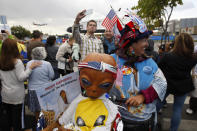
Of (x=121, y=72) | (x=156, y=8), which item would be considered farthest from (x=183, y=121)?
(x=156, y=8)

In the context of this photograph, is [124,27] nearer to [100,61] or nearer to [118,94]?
[100,61]

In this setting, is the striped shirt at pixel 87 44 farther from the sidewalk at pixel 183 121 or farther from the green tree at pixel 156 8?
the green tree at pixel 156 8

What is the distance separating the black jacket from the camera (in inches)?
93.0

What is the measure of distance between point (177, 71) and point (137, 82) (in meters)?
1.40

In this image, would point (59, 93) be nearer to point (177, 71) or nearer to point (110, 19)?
point (110, 19)

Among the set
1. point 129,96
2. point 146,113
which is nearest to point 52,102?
point 129,96

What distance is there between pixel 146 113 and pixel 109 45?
1.38 m

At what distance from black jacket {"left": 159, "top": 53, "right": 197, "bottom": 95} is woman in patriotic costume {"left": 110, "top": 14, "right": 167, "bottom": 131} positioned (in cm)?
122

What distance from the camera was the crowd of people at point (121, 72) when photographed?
1285 mm

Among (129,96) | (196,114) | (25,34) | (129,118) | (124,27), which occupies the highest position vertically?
(25,34)

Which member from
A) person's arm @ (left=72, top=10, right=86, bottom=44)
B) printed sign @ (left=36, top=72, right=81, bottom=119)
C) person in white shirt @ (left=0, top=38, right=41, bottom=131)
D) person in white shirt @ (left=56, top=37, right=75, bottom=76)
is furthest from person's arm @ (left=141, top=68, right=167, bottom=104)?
person in white shirt @ (left=56, top=37, right=75, bottom=76)

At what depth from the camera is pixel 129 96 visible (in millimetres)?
1330

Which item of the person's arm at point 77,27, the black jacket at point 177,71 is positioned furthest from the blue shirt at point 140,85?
the black jacket at point 177,71

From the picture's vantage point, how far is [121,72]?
1.29 metres
